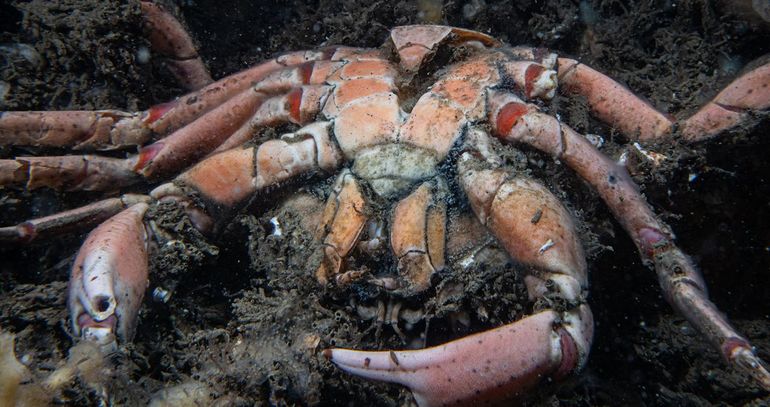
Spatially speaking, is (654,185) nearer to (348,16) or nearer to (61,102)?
(348,16)

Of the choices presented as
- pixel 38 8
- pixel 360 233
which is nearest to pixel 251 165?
pixel 360 233

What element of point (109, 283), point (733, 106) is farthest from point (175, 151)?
point (733, 106)

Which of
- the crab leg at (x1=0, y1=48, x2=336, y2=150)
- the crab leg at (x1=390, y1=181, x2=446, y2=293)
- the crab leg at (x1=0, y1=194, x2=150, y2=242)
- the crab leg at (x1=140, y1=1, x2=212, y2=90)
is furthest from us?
the crab leg at (x1=140, y1=1, x2=212, y2=90)

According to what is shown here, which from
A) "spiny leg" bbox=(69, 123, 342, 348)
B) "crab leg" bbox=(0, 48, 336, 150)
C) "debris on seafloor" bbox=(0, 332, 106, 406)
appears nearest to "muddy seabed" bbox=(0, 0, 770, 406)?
"debris on seafloor" bbox=(0, 332, 106, 406)

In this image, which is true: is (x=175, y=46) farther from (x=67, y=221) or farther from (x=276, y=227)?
(x=276, y=227)

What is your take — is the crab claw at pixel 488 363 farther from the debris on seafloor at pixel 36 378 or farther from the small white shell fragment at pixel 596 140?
the small white shell fragment at pixel 596 140

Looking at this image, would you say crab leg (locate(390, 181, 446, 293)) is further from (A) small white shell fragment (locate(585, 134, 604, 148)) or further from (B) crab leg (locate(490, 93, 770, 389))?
(A) small white shell fragment (locate(585, 134, 604, 148))
